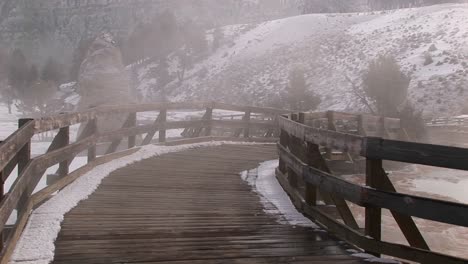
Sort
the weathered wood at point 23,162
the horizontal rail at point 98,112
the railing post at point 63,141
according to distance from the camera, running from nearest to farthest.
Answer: the weathered wood at point 23,162 → the horizontal rail at point 98,112 → the railing post at point 63,141

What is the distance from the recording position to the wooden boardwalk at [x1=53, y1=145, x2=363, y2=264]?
4.57 meters

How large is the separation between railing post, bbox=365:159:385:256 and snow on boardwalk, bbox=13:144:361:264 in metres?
0.34

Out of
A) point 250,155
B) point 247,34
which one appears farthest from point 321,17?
point 250,155

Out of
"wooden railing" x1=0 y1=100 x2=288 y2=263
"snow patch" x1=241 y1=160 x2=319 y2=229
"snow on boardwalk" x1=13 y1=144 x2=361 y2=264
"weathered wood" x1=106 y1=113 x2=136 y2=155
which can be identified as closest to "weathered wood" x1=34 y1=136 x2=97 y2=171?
"wooden railing" x1=0 y1=100 x2=288 y2=263

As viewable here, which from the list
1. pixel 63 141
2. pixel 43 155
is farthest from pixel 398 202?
pixel 63 141

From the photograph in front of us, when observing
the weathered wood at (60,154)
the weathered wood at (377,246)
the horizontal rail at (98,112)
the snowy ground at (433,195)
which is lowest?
the snowy ground at (433,195)

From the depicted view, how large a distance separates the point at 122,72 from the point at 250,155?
4392 centimetres

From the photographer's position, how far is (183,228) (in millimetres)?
5555

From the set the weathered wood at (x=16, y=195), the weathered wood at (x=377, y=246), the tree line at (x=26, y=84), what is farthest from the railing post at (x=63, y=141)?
the tree line at (x=26, y=84)

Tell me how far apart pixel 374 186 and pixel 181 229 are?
2.30 m

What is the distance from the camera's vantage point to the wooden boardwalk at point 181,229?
457cm

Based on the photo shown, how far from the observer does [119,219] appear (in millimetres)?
5875

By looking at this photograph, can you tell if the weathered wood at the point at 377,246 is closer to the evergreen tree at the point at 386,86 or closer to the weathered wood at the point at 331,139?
the weathered wood at the point at 331,139

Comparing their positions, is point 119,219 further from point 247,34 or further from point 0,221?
point 247,34
